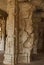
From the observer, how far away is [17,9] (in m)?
6.06

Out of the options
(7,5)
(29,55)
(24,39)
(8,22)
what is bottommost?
(29,55)

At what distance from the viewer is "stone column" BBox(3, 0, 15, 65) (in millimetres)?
5824

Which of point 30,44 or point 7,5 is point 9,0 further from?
point 30,44

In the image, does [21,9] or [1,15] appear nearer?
[1,15]

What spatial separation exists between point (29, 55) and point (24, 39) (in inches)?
18.3

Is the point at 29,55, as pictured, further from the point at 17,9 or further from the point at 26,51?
the point at 17,9

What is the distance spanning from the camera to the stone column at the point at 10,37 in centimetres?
582

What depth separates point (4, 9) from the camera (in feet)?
19.6

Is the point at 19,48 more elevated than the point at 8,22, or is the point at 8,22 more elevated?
the point at 8,22

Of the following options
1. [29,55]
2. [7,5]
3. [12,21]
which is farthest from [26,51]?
[7,5]

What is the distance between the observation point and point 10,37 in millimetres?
5867

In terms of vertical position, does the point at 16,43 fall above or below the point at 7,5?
below

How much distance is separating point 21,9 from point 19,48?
108cm

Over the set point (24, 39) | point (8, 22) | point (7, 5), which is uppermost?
point (7, 5)
